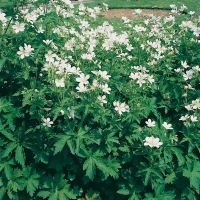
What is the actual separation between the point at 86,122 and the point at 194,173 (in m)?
1.30

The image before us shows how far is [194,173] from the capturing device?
353 centimetres

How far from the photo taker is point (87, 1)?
50.3ft

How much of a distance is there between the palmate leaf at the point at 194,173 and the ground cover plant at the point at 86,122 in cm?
1

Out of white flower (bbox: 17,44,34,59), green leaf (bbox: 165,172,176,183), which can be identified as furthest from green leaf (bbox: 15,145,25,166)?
green leaf (bbox: 165,172,176,183)

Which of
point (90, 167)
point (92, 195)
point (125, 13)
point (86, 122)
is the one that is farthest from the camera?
point (125, 13)

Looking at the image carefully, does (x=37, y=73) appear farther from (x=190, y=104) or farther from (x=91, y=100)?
(x=190, y=104)

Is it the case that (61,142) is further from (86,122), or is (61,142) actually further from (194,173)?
(194,173)

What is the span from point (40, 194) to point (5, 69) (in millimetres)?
1514

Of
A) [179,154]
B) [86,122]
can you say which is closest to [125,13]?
[86,122]

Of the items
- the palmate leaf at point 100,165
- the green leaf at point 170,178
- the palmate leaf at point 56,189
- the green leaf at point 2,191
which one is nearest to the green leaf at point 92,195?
the palmate leaf at point 56,189

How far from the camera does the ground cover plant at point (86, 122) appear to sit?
3.42 metres

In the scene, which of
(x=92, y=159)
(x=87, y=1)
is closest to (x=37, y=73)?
(x=92, y=159)

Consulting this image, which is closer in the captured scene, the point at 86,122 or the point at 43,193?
the point at 43,193

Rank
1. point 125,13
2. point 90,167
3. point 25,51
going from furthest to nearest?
point 125,13, point 25,51, point 90,167
